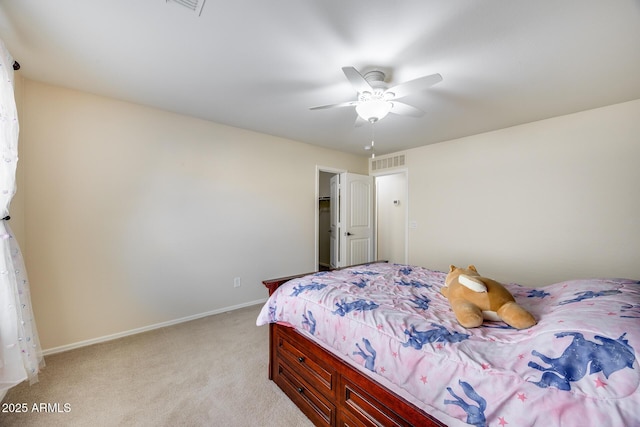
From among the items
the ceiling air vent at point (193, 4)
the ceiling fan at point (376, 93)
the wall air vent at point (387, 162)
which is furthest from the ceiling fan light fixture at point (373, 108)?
the wall air vent at point (387, 162)

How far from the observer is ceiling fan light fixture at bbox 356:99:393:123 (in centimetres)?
203

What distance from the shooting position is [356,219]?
452cm

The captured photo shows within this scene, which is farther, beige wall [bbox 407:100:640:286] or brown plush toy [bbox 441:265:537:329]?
beige wall [bbox 407:100:640:286]

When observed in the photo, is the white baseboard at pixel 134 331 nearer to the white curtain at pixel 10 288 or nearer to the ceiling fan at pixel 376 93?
the white curtain at pixel 10 288

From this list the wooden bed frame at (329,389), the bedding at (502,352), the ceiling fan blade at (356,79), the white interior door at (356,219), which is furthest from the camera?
the white interior door at (356,219)

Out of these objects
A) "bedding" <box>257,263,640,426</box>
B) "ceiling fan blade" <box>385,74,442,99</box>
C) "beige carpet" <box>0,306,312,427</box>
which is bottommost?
"beige carpet" <box>0,306,312,427</box>

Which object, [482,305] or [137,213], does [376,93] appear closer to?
[482,305]

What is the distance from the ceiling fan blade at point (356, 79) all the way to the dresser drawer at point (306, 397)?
2040 millimetres

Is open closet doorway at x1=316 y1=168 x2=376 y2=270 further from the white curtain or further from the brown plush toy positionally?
the white curtain

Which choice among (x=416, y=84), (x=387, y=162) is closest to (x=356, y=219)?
(x=387, y=162)

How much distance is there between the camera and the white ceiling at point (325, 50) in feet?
A: 4.80

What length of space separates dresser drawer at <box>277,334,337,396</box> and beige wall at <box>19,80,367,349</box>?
180 cm

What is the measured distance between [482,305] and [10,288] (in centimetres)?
280

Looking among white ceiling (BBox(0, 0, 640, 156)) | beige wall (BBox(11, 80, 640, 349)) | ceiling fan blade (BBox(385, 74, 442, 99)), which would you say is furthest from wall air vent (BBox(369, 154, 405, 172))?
ceiling fan blade (BBox(385, 74, 442, 99))
